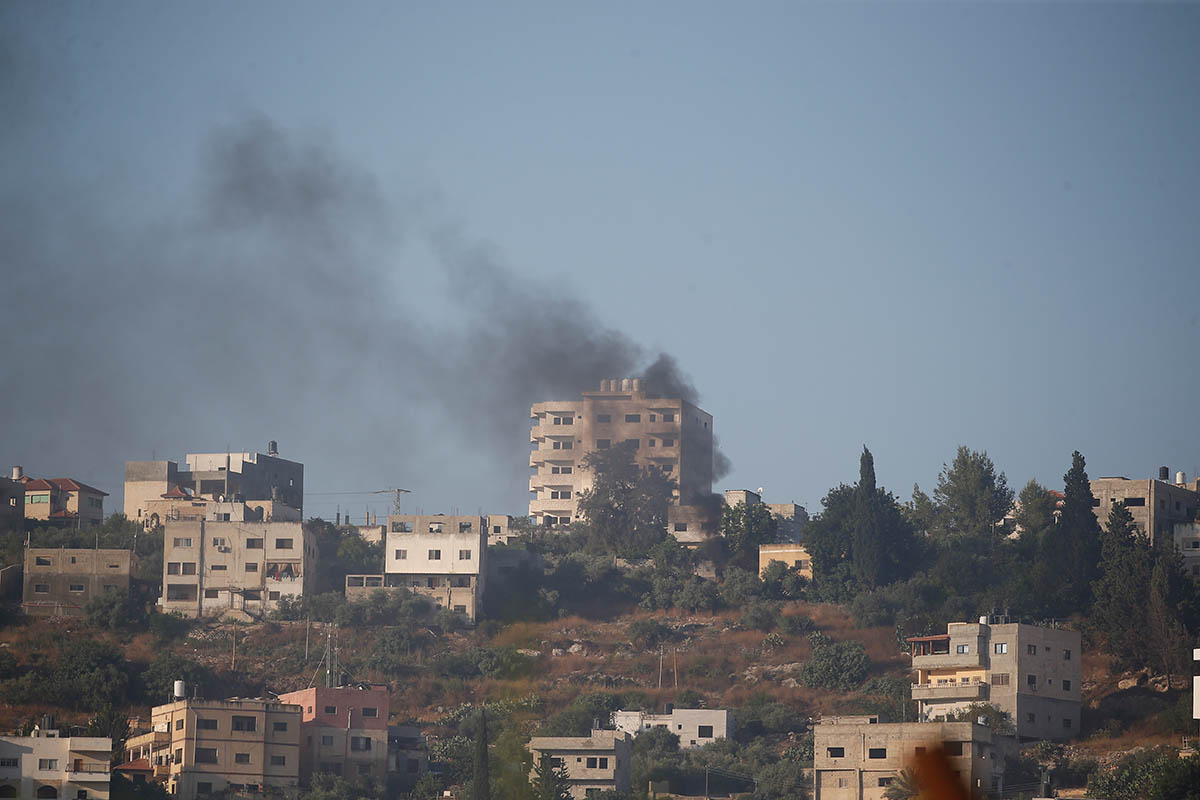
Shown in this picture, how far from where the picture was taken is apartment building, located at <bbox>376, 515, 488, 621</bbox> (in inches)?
4382

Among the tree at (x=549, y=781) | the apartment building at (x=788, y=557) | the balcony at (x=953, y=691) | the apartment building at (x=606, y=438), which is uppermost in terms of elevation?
the apartment building at (x=606, y=438)

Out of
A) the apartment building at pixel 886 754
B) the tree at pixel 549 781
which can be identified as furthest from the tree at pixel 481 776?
the apartment building at pixel 886 754

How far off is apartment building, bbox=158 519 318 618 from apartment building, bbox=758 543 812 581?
84.8ft

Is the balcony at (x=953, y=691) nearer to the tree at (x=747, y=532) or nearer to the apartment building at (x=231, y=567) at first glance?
the tree at (x=747, y=532)

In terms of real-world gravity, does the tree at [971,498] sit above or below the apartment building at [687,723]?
above

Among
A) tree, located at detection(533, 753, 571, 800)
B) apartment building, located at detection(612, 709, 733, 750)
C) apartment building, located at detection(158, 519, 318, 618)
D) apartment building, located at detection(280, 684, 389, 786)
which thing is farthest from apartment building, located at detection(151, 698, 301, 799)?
apartment building, located at detection(158, 519, 318, 618)

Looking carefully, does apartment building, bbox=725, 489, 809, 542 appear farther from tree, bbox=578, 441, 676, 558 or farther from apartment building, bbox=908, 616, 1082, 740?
apartment building, bbox=908, 616, 1082, 740

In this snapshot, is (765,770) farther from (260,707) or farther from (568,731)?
(260,707)

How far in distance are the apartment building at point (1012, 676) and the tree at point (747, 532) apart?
1003 inches

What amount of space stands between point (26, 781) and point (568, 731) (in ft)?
79.1

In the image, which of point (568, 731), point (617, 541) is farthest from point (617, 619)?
point (568, 731)

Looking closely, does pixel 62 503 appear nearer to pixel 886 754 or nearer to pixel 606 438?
pixel 606 438

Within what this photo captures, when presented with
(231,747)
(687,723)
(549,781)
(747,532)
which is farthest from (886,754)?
(747,532)

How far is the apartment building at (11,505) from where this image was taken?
119 m
